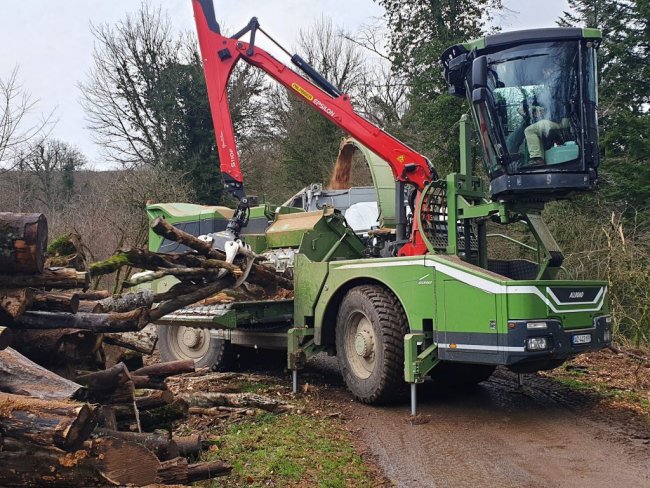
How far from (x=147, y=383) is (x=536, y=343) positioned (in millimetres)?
3504

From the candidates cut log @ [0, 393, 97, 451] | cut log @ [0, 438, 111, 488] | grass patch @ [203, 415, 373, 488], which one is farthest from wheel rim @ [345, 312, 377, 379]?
cut log @ [0, 393, 97, 451]

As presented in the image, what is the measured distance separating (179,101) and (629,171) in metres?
17.7

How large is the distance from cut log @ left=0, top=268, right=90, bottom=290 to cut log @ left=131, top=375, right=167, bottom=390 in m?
0.85

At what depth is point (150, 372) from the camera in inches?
222

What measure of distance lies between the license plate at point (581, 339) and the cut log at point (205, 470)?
150 inches

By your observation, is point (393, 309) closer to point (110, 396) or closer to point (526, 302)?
point (526, 302)

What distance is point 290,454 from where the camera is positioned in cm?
560

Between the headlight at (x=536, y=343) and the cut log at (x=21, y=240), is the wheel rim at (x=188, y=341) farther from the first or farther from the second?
the cut log at (x=21, y=240)

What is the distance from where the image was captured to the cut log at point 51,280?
191 inches

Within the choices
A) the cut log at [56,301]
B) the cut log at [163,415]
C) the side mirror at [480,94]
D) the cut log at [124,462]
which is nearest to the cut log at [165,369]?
the cut log at [163,415]

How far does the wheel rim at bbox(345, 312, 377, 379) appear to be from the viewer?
751 cm

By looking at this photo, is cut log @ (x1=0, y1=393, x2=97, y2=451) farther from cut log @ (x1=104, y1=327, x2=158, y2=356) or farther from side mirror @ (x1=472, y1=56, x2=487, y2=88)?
side mirror @ (x1=472, y1=56, x2=487, y2=88)

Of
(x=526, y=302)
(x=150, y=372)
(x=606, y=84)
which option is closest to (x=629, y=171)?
(x=606, y=84)

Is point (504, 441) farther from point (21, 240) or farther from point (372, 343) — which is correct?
point (21, 240)
